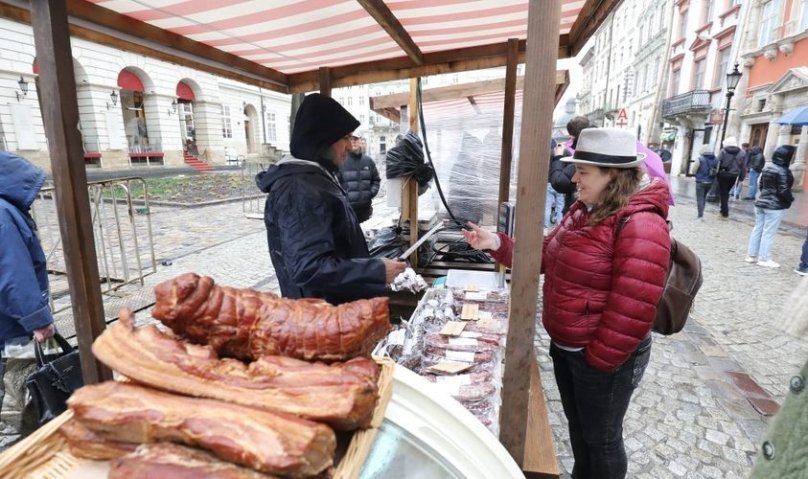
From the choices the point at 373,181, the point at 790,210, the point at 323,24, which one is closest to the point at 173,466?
the point at 323,24

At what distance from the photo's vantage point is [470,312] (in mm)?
2707

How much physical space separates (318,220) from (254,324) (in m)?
1.14

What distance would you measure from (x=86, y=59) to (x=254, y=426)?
31.3 m

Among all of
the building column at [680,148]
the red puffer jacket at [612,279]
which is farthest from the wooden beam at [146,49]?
the building column at [680,148]

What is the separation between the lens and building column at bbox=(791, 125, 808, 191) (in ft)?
56.4

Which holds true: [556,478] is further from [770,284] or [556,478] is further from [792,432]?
[770,284]

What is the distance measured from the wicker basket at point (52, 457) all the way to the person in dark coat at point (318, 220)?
1186mm

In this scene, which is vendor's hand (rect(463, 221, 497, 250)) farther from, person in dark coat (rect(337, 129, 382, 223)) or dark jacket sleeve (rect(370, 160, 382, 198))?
dark jacket sleeve (rect(370, 160, 382, 198))

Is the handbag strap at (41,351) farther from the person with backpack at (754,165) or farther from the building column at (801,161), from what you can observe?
the building column at (801,161)

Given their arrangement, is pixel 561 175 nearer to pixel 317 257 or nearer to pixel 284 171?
pixel 284 171

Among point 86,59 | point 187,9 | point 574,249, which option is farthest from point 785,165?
point 86,59

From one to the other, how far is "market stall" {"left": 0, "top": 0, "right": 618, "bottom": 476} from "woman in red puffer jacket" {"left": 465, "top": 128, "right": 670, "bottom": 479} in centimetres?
36

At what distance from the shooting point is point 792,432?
894 millimetres

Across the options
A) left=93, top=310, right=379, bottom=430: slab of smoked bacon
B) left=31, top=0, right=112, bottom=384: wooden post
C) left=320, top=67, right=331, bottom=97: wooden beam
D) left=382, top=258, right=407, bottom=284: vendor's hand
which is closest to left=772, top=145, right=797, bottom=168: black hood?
left=320, top=67, right=331, bottom=97: wooden beam
